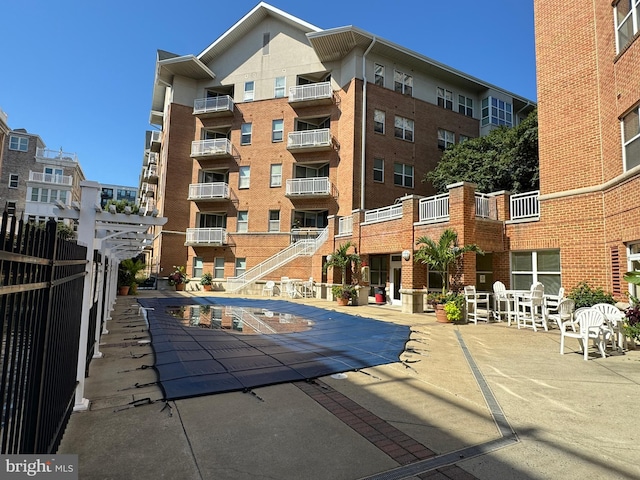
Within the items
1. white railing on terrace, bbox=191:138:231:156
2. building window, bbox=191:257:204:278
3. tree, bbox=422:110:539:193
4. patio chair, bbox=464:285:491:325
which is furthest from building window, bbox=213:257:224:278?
patio chair, bbox=464:285:491:325

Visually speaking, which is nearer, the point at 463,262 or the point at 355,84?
the point at 463,262

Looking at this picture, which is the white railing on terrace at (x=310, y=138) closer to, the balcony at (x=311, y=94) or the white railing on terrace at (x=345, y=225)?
the balcony at (x=311, y=94)

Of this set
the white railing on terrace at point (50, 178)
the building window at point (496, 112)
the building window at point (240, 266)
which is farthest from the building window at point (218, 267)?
the white railing on terrace at point (50, 178)

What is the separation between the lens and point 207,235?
88.8ft

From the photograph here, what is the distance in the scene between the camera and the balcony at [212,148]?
1103 inches

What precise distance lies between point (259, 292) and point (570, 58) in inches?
756

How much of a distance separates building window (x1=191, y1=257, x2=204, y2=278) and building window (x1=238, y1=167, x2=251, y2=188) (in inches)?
251

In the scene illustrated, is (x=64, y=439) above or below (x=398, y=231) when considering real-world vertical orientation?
below

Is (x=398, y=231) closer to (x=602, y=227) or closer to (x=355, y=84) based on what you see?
(x=602, y=227)

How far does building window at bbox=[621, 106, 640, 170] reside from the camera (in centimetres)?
946

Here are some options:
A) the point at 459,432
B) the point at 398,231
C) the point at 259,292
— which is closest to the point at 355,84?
the point at 398,231

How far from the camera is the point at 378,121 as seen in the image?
25688 millimetres

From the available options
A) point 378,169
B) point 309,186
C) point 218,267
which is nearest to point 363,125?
point 378,169

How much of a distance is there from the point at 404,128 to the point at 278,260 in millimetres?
13080
